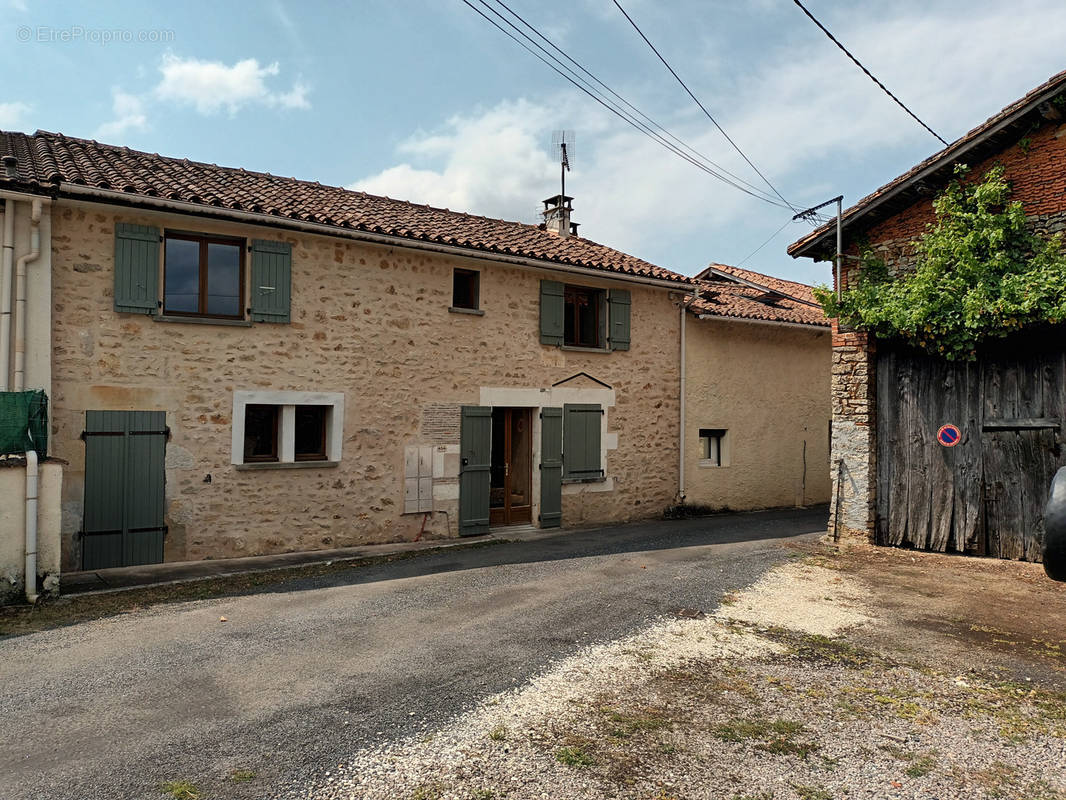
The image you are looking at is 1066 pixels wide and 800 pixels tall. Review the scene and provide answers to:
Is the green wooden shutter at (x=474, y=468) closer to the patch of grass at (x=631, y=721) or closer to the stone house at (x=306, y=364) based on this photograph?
the stone house at (x=306, y=364)

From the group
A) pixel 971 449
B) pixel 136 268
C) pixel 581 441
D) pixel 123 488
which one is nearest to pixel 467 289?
pixel 581 441

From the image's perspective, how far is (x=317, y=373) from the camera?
9.85m

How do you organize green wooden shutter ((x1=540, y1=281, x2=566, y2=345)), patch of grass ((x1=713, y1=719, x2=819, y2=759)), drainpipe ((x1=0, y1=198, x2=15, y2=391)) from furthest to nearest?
green wooden shutter ((x1=540, y1=281, x2=566, y2=345))
drainpipe ((x1=0, y1=198, x2=15, y2=391))
patch of grass ((x1=713, y1=719, x2=819, y2=759))

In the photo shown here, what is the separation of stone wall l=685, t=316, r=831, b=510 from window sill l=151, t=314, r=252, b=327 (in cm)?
820

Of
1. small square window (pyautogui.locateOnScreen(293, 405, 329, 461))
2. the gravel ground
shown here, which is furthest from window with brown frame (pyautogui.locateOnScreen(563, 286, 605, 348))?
the gravel ground

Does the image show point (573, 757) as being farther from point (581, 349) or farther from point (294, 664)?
point (581, 349)

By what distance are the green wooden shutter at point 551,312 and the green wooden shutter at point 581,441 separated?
1.21 metres

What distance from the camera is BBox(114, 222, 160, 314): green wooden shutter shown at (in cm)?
852

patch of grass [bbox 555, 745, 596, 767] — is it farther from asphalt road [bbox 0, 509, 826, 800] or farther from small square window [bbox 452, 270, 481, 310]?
small square window [bbox 452, 270, 481, 310]

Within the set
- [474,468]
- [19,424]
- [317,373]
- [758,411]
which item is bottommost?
[474,468]

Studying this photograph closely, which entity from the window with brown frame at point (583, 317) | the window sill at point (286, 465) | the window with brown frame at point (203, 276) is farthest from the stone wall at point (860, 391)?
the window with brown frame at point (203, 276)

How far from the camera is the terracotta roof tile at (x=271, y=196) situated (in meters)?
8.56

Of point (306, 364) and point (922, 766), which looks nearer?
point (922, 766)

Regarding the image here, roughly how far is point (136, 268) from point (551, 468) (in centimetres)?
682
